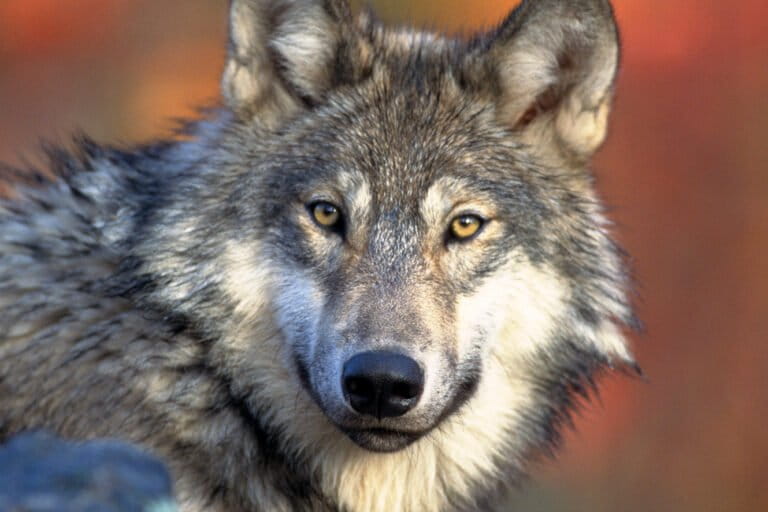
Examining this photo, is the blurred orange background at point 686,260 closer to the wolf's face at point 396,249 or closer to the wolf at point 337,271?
the wolf at point 337,271

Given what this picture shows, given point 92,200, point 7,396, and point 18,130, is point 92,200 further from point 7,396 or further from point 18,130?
point 18,130

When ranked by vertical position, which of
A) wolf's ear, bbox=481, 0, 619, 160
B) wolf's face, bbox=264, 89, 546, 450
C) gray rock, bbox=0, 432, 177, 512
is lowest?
gray rock, bbox=0, 432, 177, 512

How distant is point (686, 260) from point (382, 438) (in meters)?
7.29

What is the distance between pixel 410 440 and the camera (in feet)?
12.3

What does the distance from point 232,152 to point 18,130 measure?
823 cm

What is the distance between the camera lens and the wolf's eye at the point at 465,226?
159 inches

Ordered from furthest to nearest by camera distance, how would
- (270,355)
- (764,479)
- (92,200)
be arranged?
(764,479), (92,200), (270,355)

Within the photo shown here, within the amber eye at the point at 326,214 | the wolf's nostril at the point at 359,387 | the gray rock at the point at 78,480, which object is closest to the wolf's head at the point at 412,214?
the amber eye at the point at 326,214

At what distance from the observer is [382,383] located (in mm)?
3510

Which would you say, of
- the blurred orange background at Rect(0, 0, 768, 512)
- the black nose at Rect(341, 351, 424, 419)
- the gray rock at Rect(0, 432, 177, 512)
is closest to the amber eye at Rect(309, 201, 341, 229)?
the black nose at Rect(341, 351, 424, 419)

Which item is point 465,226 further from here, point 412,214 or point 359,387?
point 359,387

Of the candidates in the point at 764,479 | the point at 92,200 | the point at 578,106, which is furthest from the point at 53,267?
the point at 764,479

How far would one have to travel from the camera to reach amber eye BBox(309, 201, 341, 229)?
4020 mm

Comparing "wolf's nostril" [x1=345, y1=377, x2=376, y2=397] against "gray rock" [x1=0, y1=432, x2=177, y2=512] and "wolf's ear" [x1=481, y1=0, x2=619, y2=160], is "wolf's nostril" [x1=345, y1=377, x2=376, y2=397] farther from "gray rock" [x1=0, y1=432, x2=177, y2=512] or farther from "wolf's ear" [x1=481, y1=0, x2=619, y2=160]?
"wolf's ear" [x1=481, y1=0, x2=619, y2=160]
